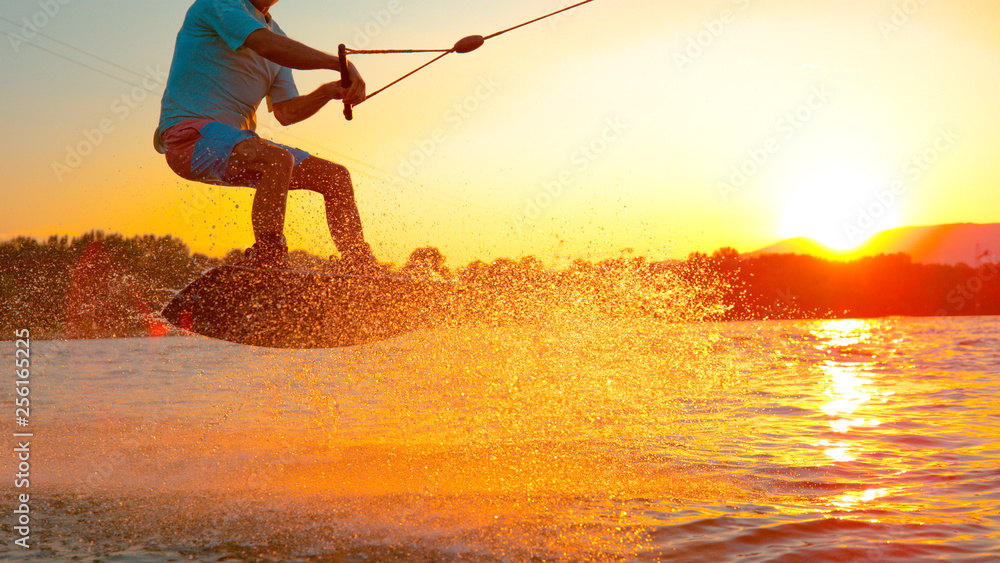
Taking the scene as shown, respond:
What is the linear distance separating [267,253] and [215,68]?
1.43 metres

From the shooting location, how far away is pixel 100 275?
67812 mm

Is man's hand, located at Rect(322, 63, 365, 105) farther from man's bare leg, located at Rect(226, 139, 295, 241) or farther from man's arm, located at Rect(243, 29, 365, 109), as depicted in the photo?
man's bare leg, located at Rect(226, 139, 295, 241)

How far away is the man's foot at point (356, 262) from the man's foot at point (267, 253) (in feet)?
1.68

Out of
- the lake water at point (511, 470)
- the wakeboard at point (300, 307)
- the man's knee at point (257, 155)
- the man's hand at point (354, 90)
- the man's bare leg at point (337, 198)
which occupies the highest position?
the man's hand at point (354, 90)

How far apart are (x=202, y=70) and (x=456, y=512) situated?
3705mm

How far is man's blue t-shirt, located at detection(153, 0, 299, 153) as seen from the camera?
16.4ft

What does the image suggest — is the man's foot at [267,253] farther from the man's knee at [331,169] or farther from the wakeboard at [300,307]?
the man's knee at [331,169]

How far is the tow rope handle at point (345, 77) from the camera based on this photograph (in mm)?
4957

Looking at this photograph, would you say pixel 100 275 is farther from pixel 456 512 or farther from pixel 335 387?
pixel 456 512

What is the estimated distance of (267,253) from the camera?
17.5 ft

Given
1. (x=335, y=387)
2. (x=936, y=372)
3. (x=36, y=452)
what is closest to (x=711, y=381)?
(x=936, y=372)

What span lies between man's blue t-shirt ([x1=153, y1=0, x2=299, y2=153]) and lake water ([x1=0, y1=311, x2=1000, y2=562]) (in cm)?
261
